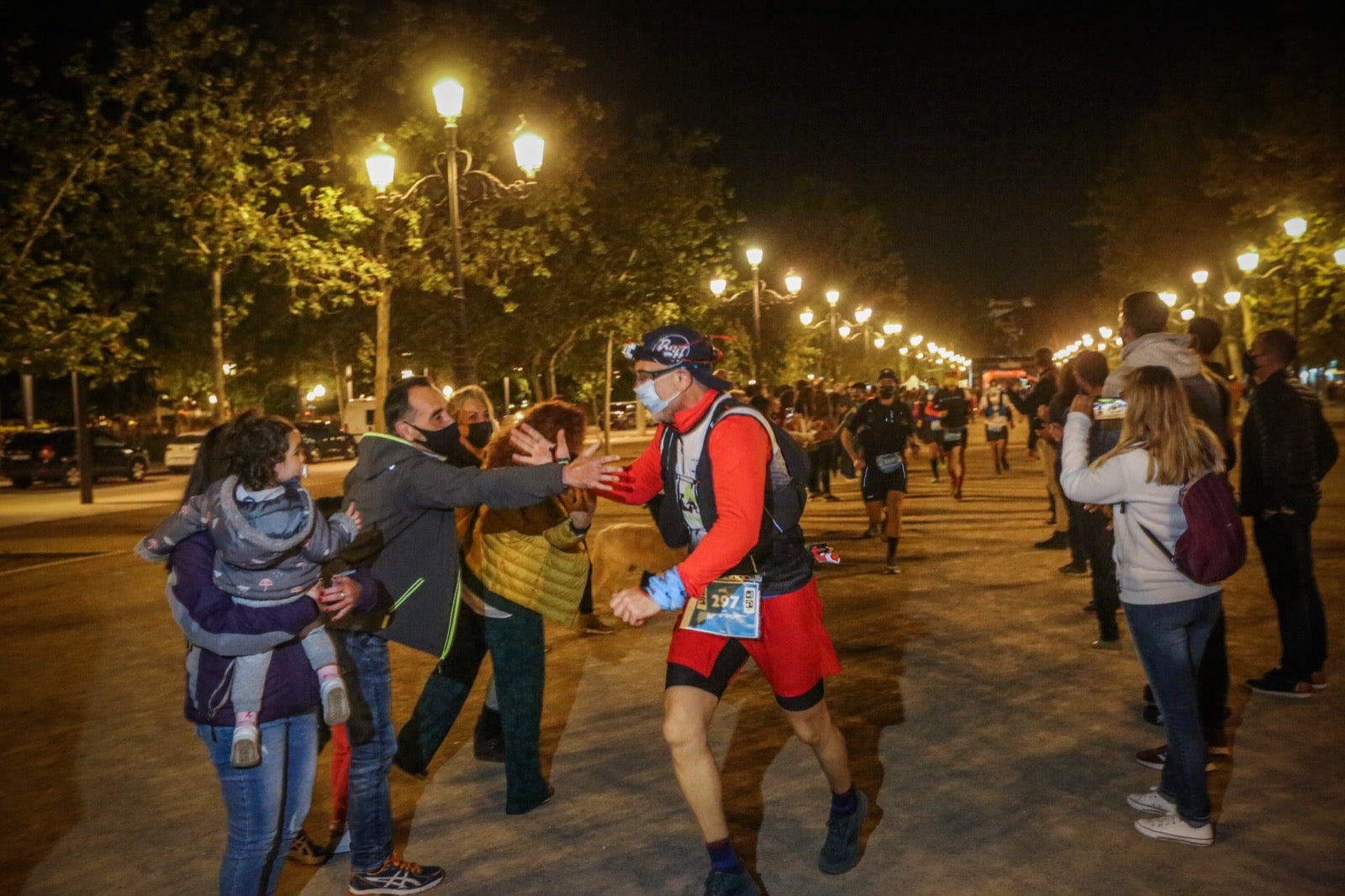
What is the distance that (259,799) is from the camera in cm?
381

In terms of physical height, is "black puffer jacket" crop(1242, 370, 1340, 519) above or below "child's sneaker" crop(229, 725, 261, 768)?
Answer: above

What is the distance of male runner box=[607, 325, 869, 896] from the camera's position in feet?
13.6

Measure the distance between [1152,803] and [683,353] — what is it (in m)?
2.66

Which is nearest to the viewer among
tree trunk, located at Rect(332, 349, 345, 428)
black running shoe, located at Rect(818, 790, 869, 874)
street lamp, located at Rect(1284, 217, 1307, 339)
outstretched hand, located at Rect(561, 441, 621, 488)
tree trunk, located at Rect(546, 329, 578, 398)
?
outstretched hand, located at Rect(561, 441, 621, 488)

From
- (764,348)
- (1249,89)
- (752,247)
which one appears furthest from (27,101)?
(1249,89)

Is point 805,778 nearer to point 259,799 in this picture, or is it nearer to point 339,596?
point 339,596

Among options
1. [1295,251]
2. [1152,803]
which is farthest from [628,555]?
[1295,251]

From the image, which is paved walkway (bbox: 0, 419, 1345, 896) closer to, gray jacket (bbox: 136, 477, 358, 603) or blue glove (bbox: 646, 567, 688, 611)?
blue glove (bbox: 646, 567, 688, 611)

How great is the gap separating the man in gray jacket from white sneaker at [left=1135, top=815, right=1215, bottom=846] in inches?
96.2

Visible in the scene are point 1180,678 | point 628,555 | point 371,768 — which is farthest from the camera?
point 628,555

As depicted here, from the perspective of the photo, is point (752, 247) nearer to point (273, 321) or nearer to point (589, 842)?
point (273, 321)

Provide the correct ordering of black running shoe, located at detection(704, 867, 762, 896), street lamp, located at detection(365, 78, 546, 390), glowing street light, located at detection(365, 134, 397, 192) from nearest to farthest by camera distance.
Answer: black running shoe, located at detection(704, 867, 762, 896) < street lamp, located at detection(365, 78, 546, 390) < glowing street light, located at detection(365, 134, 397, 192)

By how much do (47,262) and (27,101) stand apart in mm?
2479

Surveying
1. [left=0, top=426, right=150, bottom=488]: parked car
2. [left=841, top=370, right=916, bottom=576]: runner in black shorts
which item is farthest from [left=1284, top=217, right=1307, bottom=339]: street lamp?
[left=0, top=426, right=150, bottom=488]: parked car
